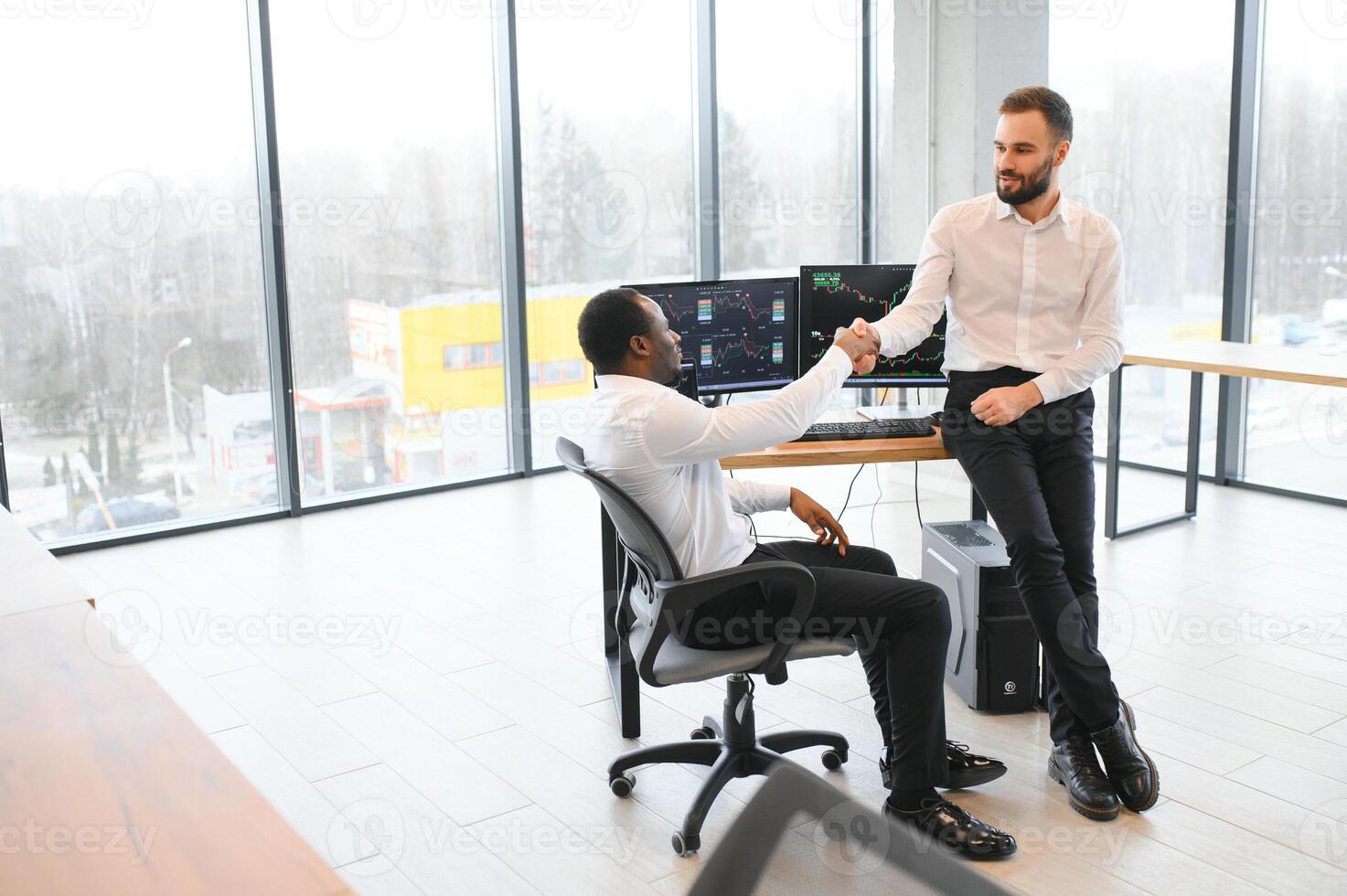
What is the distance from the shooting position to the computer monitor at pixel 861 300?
12.5 ft

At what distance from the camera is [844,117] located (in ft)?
23.4

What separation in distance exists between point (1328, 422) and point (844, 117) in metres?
3.17

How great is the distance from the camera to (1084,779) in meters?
2.82

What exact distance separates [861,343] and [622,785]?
124cm

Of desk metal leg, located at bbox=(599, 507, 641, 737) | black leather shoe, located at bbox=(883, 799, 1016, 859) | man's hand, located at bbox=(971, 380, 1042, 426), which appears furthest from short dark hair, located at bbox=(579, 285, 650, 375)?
black leather shoe, located at bbox=(883, 799, 1016, 859)

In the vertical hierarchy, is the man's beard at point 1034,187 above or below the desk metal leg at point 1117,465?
above

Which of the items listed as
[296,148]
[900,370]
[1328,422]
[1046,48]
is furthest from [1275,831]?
[296,148]

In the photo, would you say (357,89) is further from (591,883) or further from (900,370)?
(591,883)

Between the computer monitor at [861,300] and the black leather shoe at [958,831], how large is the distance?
1.51 m

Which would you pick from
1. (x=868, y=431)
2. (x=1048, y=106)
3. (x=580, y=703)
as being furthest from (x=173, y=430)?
(x=1048, y=106)

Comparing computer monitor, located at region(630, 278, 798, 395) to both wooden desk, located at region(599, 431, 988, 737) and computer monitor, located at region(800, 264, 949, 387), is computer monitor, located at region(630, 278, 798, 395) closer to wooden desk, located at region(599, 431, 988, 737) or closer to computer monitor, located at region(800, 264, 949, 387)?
computer monitor, located at region(800, 264, 949, 387)

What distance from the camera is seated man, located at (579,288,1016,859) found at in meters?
2.54

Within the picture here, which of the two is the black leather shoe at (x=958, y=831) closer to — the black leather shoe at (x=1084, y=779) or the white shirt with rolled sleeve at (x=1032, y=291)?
the black leather shoe at (x=1084, y=779)

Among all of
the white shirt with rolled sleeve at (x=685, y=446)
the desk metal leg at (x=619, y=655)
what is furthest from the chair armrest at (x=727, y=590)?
the desk metal leg at (x=619, y=655)
